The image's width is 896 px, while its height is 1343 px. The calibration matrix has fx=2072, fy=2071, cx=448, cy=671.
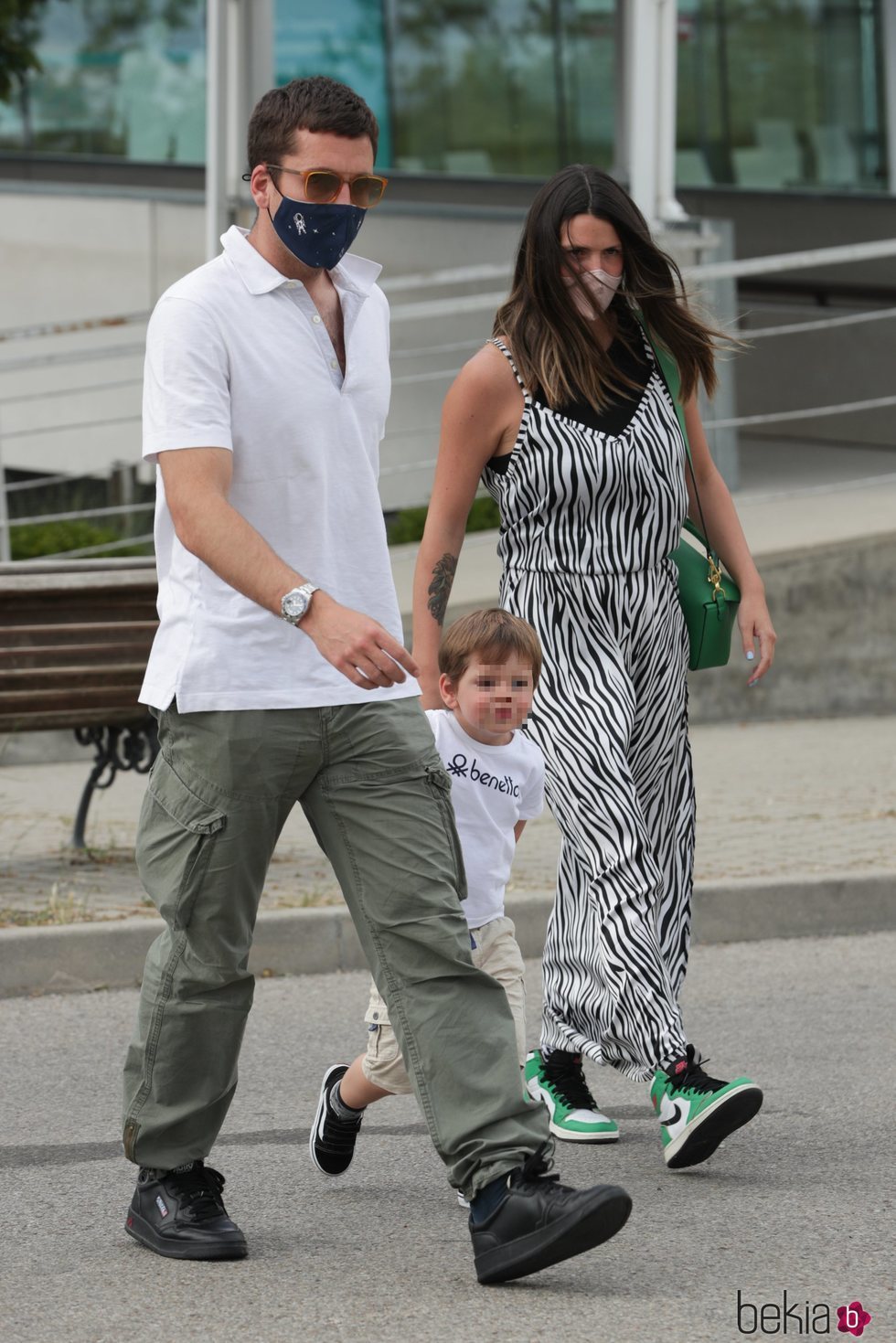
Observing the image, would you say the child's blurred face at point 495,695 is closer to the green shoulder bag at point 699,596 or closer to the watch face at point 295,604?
the green shoulder bag at point 699,596

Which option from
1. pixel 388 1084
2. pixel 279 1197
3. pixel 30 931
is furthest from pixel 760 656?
pixel 30 931

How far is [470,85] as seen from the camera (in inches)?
711

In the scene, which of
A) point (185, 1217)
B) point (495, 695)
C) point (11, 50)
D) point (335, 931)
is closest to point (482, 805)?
point (495, 695)

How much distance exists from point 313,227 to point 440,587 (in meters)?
1.11

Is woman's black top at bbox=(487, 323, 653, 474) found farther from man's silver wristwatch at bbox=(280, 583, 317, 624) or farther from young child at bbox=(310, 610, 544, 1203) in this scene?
man's silver wristwatch at bbox=(280, 583, 317, 624)

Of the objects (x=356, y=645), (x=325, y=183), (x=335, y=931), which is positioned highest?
(x=325, y=183)

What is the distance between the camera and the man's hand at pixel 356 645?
3.29 metres

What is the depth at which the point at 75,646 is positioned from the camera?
22.6 feet

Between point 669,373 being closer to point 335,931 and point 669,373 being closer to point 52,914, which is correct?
point 335,931

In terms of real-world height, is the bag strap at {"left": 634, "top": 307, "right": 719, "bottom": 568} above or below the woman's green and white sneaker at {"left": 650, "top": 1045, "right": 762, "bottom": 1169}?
above

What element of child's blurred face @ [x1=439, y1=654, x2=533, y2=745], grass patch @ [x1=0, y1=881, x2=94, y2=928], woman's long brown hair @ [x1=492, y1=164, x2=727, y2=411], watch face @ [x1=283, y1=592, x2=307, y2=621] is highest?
woman's long brown hair @ [x1=492, y1=164, x2=727, y2=411]

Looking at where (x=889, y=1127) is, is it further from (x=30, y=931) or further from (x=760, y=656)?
(x=30, y=931)

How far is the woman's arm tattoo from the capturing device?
14.8 ft

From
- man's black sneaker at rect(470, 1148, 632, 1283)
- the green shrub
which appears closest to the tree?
the green shrub
